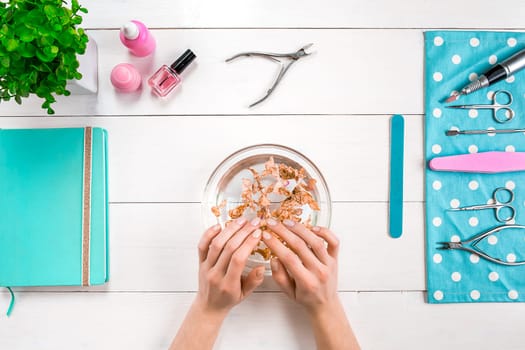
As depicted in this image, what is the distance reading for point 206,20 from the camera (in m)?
0.65

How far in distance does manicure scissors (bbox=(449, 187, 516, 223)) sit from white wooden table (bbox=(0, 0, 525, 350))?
110 millimetres

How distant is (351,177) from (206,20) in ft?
1.26

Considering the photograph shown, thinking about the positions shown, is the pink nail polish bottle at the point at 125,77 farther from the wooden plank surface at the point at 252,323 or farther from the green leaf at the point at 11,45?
the wooden plank surface at the point at 252,323

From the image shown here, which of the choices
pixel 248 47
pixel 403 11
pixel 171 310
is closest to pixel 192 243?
pixel 171 310

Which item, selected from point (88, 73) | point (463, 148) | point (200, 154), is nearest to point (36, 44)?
point (88, 73)

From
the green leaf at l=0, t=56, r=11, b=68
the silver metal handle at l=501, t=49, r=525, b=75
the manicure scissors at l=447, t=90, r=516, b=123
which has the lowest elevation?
the manicure scissors at l=447, t=90, r=516, b=123

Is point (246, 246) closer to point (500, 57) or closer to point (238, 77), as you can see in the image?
point (238, 77)

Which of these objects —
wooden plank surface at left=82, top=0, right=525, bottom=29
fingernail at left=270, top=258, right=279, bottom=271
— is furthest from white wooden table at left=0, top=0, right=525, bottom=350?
fingernail at left=270, top=258, right=279, bottom=271

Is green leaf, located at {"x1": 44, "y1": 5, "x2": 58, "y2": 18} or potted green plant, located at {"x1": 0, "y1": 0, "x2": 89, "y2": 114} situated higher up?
green leaf, located at {"x1": 44, "y1": 5, "x2": 58, "y2": 18}

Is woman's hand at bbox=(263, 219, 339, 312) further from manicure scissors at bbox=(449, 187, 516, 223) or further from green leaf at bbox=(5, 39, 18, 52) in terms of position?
green leaf at bbox=(5, 39, 18, 52)

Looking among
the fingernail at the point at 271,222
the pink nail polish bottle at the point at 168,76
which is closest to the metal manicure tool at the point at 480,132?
the fingernail at the point at 271,222

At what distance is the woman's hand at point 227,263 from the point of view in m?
0.52

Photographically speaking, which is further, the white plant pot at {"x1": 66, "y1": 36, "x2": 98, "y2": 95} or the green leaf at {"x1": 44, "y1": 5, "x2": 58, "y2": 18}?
the white plant pot at {"x1": 66, "y1": 36, "x2": 98, "y2": 95}

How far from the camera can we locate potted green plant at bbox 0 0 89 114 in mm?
469
